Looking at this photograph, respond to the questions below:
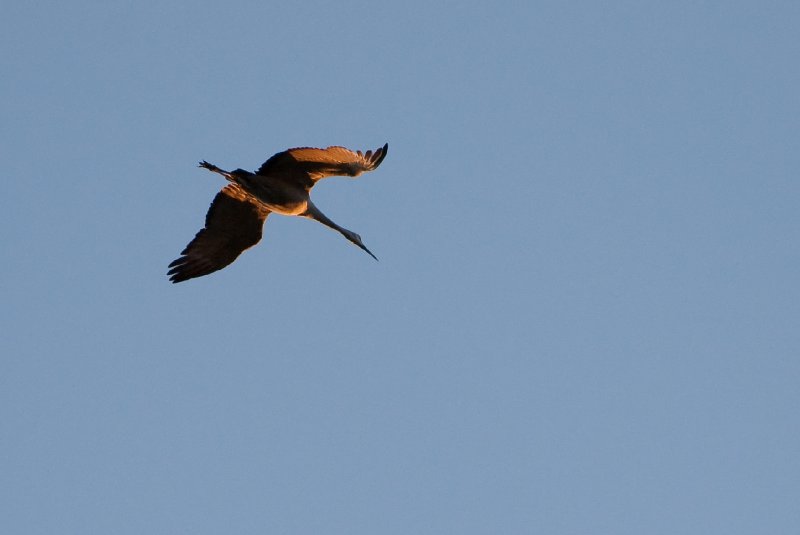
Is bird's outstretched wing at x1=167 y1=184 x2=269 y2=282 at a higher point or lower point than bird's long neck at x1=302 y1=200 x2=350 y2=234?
lower

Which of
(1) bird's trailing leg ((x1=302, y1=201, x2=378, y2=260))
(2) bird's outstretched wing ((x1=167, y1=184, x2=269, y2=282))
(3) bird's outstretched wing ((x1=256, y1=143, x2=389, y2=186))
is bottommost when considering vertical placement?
(2) bird's outstretched wing ((x1=167, y1=184, x2=269, y2=282))

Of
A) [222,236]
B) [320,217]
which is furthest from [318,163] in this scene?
[222,236]

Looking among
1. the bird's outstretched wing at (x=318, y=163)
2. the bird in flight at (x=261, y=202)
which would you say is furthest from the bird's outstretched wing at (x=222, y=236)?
the bird's outstretched wing at (x=318, y=163)

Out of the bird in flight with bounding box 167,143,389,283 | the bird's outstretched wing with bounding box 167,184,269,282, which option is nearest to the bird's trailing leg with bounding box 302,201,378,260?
the bird in flight with bounding box 167,143,389,283

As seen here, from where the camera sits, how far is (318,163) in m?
17.4

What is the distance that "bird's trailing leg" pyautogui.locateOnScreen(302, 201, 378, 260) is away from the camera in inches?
679

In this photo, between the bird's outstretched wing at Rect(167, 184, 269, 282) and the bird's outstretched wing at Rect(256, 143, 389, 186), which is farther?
the bird's outstretched wing at Rect(167, 184, 269, 282)

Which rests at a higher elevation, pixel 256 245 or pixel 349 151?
pixel 349 151

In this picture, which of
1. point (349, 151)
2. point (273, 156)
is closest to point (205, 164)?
point (273, 156)

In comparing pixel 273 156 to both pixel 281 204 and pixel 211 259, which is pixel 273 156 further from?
pixel 211 259

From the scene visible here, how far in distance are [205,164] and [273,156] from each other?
115 cm

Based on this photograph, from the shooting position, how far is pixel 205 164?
1656 cm

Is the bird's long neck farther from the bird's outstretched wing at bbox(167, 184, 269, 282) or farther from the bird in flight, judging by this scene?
the bird's outstretched wing at bbox(167, 184, 269, 282)

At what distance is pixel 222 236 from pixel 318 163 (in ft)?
6.39
